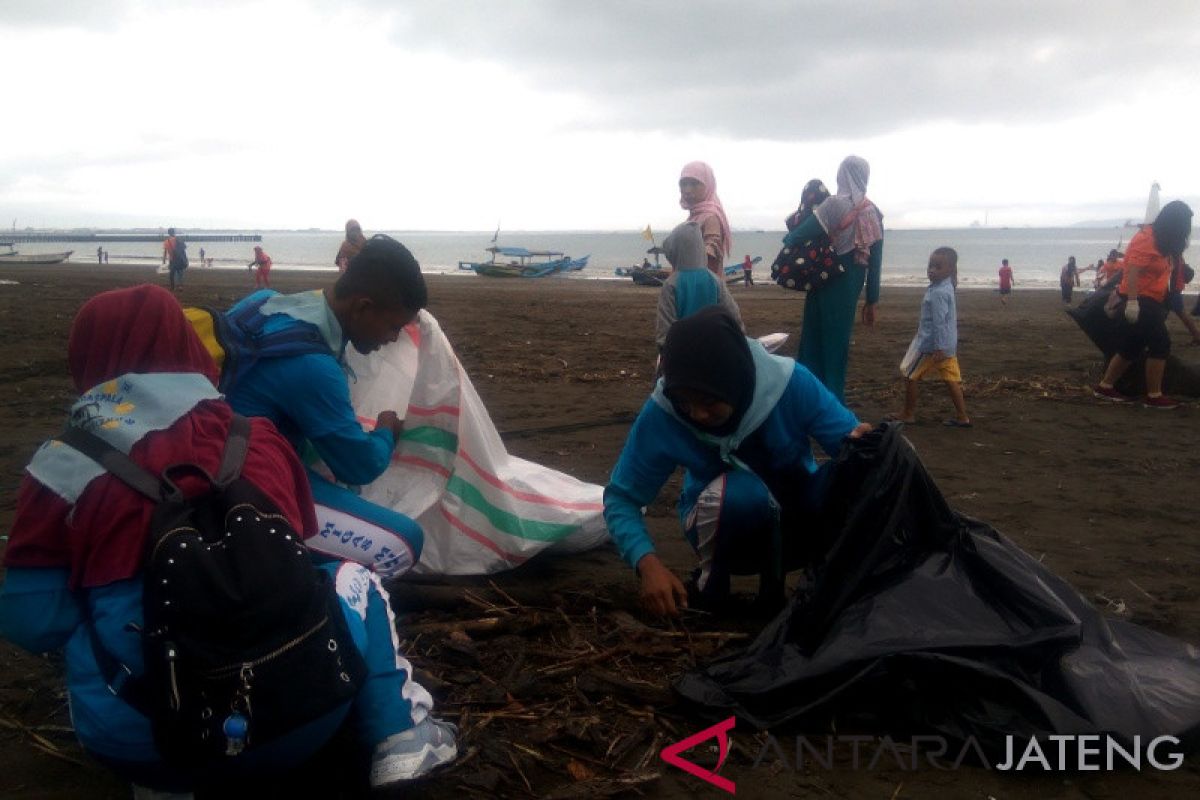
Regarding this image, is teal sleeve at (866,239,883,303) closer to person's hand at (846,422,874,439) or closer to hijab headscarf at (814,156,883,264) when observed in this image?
hijab headscarf at (814,156,883,264)

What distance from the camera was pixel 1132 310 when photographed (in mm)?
7832

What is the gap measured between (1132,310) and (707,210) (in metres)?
4.34

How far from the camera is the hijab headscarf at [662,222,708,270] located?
5.25 m

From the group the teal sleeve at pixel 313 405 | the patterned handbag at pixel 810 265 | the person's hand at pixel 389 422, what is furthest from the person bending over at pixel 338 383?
the patterned handbag at pixel 810 265

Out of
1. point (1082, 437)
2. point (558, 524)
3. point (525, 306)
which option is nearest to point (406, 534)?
point (558, 524)

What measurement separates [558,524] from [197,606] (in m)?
2.17

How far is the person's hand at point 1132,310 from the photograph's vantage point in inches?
307

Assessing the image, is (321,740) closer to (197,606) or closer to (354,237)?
(197,606)

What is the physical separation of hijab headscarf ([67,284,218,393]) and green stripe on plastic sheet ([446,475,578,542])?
176 cm

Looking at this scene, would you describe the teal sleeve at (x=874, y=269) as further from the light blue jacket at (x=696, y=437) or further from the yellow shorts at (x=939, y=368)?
the light blue jacket at (x=696, y=437)

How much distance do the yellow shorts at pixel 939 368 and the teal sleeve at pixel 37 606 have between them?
6084mm

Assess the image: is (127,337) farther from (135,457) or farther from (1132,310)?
(1132,310)

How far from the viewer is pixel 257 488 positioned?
6.41 ft

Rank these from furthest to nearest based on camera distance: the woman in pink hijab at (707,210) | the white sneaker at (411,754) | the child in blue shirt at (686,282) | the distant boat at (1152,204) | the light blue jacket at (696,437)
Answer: the distant boat at (1152,204), the woman in pink hijab at (707,210), the child in blue shirt at (686,282), the light blue jacket at (696,437), the white sneaker at (411,754)
